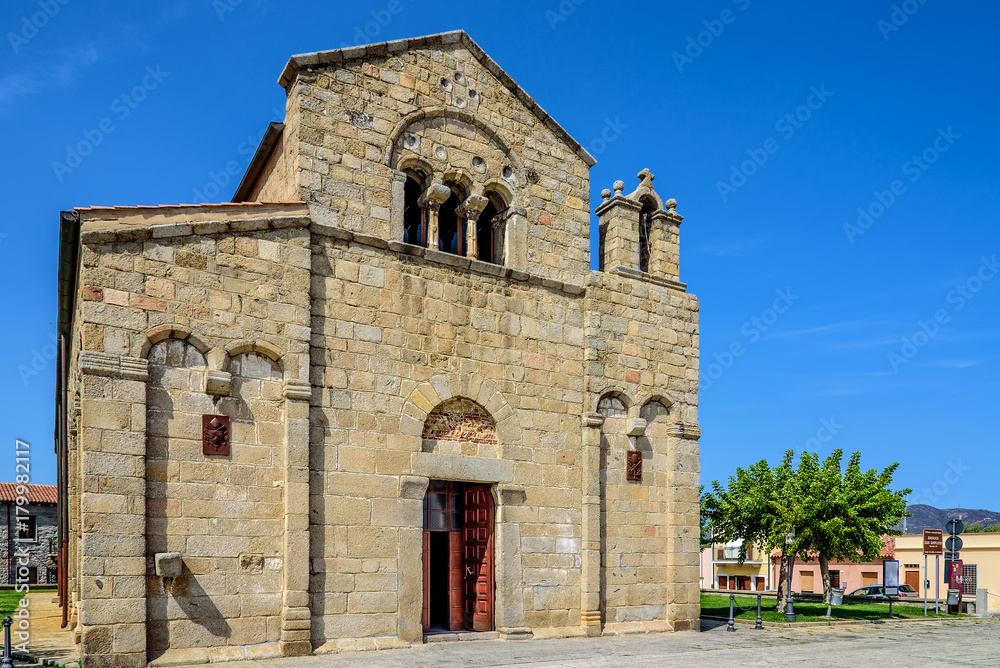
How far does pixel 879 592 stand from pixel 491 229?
99.2 ft

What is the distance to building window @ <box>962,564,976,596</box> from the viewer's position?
117 ft

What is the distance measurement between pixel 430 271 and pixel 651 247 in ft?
17.6

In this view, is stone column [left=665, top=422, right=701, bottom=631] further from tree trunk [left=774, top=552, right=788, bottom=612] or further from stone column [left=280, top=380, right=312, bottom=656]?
tree trunk [left=774, top=552, right=788, bottom=612]

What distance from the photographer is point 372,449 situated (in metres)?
12.4

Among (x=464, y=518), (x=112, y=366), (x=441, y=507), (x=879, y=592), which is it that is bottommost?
(x=879, y=592)

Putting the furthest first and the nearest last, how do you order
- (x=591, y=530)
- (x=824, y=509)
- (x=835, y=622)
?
(x=824, y=509) < (x=835, y=622) < (x=591, y=530)

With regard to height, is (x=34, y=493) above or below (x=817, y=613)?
above

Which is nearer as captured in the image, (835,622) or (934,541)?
(835,622)

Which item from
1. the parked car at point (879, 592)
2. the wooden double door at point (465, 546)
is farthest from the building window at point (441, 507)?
the parked car at point (879, 592)

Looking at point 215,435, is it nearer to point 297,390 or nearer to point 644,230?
point 297,390

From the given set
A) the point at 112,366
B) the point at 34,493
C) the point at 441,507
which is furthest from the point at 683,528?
the point at 34,493

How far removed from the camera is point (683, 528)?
51.4 feet

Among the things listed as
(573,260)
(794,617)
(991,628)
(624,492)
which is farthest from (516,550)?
(991,628)

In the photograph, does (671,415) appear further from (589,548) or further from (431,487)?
(431,487)
